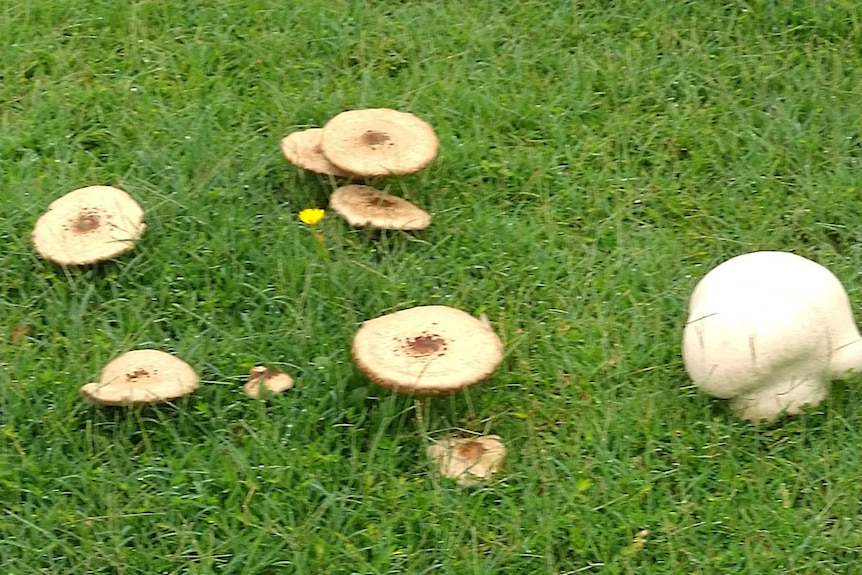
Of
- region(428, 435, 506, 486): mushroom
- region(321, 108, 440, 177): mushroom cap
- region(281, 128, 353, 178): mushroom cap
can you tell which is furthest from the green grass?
region(321, 108, 440, 177): mushroom cap

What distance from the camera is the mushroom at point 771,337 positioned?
313cm

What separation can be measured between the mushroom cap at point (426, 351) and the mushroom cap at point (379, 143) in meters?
0.66

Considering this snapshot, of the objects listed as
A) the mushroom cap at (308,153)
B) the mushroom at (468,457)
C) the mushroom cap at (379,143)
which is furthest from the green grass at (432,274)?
the mushroom cap at (379,143)

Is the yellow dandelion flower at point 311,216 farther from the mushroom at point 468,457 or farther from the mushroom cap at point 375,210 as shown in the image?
the mushroom at point 468,457

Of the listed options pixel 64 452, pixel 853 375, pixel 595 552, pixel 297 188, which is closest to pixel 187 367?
pixel 64 452

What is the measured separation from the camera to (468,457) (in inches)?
123

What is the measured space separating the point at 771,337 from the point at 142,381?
1894 mm

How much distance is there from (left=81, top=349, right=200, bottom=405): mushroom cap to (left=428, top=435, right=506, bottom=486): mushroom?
0.78 meters

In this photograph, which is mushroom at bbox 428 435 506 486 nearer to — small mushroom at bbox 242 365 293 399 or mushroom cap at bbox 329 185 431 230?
small mushroom at bbox 242 365 293 399

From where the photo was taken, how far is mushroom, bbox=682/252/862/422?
3135mm

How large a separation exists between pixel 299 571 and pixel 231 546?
0.70 ft

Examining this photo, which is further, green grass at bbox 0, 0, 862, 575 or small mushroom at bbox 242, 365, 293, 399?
small mushroom at bbox 242, 365, 293, 399

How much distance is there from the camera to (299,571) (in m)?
2.83

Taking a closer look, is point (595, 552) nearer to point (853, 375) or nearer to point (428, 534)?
point (428, 534)
